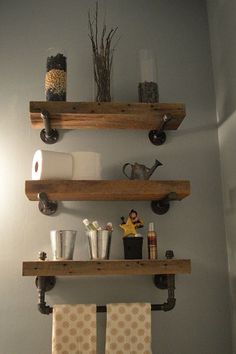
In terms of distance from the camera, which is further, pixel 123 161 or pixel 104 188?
pixel 123 161

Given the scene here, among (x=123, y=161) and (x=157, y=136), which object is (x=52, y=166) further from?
(x=157, y=136)

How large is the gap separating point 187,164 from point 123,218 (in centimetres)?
34

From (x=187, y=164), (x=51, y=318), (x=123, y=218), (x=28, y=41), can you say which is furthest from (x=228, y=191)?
(x=28, y=41)

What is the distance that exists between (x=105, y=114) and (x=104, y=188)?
0.27 meters

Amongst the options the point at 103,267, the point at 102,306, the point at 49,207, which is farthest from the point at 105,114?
the point at 102,306

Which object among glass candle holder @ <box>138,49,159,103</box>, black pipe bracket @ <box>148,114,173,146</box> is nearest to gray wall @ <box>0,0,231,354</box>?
black pipe bracket @ <box>148,114,173,146</box>

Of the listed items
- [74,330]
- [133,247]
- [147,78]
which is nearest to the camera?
[74,330]

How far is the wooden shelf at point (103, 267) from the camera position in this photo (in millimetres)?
1272

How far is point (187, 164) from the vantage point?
5.21ft

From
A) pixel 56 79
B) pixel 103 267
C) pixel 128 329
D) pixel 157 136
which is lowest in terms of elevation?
pixel 128 329

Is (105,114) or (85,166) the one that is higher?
(105,114)

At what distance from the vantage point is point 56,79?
144 centimetres

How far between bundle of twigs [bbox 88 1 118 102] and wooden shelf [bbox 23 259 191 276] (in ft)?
1.92

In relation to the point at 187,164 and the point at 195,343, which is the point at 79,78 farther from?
the point at 195,343
